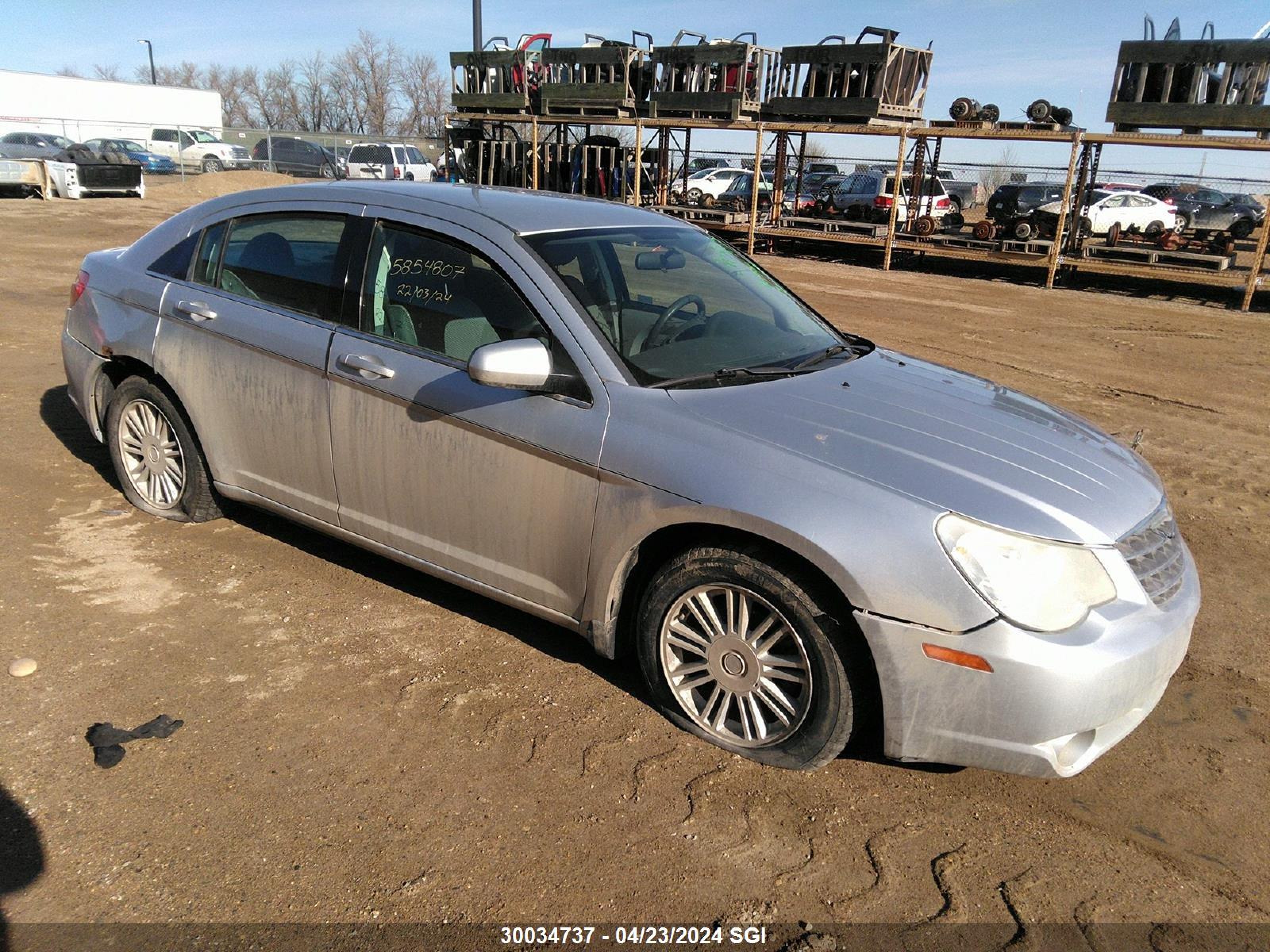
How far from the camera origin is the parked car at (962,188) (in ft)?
114

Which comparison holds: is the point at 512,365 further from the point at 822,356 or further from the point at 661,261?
the point at 822,356

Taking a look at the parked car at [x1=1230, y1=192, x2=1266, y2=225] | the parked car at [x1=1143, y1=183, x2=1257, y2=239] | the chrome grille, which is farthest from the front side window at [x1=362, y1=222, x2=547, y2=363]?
the parked car at [x1=1230, y1=192, x2=1266, y2=225]

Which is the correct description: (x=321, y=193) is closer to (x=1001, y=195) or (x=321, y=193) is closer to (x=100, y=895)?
(x=100, y=895)

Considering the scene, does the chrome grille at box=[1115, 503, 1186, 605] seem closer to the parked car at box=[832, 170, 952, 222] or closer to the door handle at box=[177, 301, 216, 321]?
the door handle at box=[177, 301, 216, 321]

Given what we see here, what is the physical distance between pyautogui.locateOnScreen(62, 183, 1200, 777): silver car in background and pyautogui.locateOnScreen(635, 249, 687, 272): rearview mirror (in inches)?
0.8

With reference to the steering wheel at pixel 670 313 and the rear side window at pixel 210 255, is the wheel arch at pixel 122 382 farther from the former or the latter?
the steering wheel at pixel 670 313

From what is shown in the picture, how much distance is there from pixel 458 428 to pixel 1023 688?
2.07 metres

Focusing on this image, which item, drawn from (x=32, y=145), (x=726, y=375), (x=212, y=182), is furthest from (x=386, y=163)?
(x=726, y=375)

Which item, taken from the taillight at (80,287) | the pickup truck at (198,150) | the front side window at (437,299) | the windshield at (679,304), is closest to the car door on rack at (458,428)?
the front side window at (437,299)

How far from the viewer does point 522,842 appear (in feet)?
9.09

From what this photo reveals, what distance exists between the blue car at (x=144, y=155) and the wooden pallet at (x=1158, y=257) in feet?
110

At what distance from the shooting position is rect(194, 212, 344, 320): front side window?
157 inches

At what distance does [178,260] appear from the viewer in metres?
4.59

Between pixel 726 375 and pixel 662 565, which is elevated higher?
pixel 726 375
